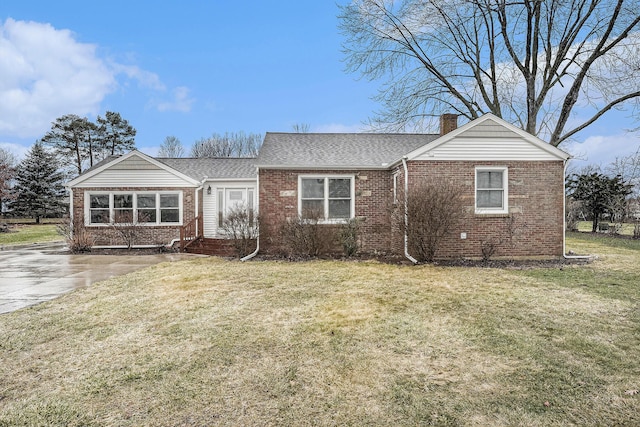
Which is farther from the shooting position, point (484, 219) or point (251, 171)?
point (251, 171)

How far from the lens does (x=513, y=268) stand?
381 inches

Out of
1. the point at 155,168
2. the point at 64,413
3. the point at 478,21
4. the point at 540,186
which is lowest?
the point at 64,413

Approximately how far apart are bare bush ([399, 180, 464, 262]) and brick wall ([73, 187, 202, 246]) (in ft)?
31.1

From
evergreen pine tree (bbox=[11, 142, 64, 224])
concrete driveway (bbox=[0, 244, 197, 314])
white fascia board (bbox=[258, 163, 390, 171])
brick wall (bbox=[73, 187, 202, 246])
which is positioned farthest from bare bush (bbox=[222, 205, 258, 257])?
evergreen pine tree (bbox=[11, 142, 64, 224])

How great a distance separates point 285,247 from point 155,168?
7406 mm

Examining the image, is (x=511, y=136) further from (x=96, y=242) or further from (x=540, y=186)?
(x=96, y=242)

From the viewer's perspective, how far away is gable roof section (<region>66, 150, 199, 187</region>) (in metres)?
15.2

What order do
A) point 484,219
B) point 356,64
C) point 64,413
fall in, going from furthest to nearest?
point 356,64 → point 484,219 → point 64,413

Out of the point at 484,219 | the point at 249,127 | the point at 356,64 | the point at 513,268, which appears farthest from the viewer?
the point at 249,127

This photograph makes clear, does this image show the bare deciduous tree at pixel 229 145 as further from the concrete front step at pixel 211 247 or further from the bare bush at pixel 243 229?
the bare bush at pixel 243 229

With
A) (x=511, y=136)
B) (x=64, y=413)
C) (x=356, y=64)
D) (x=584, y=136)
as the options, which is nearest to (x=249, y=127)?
(x=356, y=64)

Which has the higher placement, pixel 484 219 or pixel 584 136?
pixel 584 136

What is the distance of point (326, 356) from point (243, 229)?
7.97m

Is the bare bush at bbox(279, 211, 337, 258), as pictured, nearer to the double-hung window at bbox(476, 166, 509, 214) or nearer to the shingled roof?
the shingled roof
